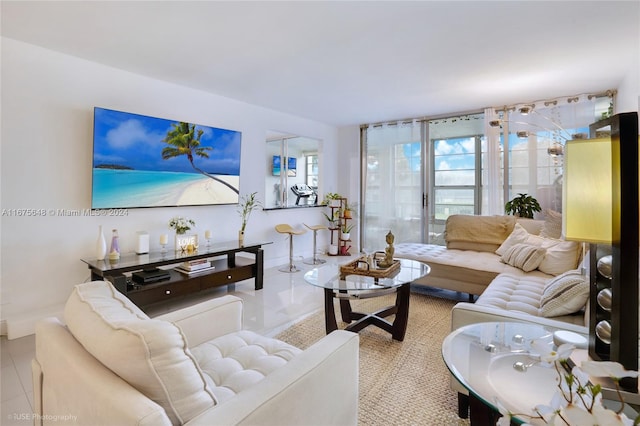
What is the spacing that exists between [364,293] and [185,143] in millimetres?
2704

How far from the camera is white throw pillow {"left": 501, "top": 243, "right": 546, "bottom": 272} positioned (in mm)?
3021

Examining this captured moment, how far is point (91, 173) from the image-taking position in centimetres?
312

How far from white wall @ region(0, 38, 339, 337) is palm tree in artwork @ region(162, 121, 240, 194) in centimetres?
23

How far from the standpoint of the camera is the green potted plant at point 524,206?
4320mm

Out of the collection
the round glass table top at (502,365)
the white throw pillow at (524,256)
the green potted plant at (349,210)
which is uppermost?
the green potted plant at (349,210)

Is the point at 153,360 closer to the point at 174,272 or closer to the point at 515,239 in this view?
the point at 174,272

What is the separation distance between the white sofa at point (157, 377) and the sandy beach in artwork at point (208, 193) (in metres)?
2.69

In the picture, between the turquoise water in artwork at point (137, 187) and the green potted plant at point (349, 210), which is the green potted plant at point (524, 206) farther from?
the turquoise water in artwork at point (137, 187)

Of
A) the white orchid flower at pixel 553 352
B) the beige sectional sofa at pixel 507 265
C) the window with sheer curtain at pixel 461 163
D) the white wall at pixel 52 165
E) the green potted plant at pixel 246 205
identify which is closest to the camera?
the white orchid flower at pixel 553 352

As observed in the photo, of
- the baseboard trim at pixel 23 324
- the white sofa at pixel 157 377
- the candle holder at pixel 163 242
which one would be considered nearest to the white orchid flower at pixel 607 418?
the white sofa at pixel 157 377

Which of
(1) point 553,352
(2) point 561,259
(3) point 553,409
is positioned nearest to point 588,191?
(1) point 553,352

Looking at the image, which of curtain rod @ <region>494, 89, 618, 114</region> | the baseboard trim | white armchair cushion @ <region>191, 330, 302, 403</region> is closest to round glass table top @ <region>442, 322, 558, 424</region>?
white armchair cushion @ <region>191, 330, 302, 403</region>

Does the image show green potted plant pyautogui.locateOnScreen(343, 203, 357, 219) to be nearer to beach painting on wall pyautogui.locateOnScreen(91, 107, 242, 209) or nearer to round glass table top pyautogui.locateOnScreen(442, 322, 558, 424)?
beach painting on wall pyautogui.locateOnScreen(91, 107, 242, 209)

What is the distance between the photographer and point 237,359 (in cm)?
143
